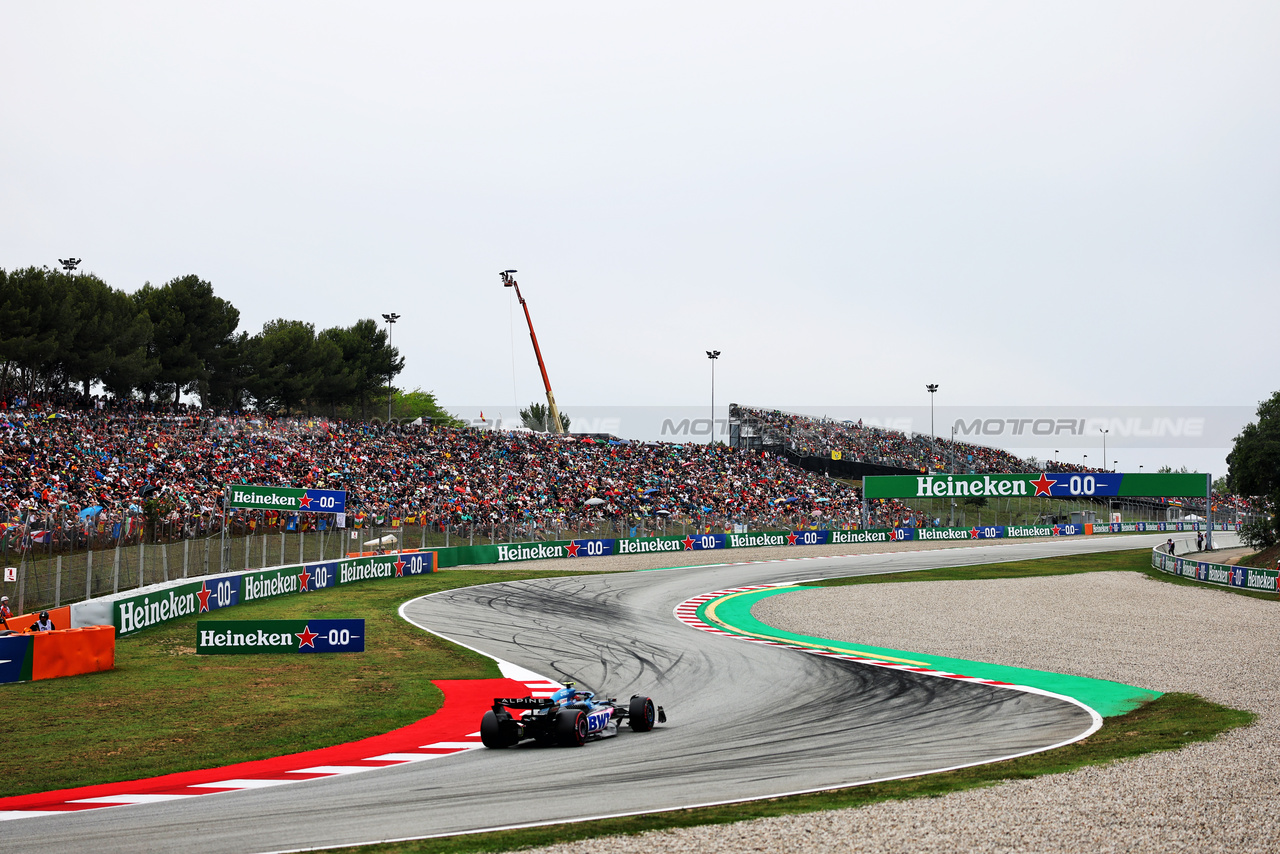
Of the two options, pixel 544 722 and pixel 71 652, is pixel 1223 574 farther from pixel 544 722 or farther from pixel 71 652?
pixel 71 652

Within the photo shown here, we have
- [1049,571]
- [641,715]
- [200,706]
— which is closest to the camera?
[641,715]

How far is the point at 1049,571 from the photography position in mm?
45875

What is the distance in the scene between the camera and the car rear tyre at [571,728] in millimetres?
12586

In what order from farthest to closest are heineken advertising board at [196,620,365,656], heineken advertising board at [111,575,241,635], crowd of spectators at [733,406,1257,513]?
crowd of spectators at [733,406,1257,513] < heineken advertising board at [111,575,241,635] < heineken advertising board at [196,620,365,656]

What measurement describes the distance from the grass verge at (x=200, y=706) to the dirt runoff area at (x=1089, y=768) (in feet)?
21.0

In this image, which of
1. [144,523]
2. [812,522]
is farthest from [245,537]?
[812,522]

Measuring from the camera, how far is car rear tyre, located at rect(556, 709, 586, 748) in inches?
496

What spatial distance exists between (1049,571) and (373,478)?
102ft

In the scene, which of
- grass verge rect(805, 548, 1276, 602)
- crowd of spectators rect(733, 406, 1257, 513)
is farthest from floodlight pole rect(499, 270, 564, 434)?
grass verge rect(805, 548, 1276, 602)

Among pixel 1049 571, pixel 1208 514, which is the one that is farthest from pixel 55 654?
pixel 1208 514

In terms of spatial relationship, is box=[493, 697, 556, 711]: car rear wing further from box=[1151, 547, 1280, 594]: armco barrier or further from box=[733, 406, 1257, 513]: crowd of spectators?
box=[733, 406, 1257, 513]: crowd of spectators

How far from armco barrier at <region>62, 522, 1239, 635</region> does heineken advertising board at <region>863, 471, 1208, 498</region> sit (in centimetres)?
298

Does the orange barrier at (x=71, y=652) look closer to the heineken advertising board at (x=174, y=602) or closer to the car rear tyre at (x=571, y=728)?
the heineken advertising board at (x=174, y=602)

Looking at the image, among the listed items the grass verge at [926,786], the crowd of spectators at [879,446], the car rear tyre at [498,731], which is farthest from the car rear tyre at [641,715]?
the crowd of spectators at [879,446]
